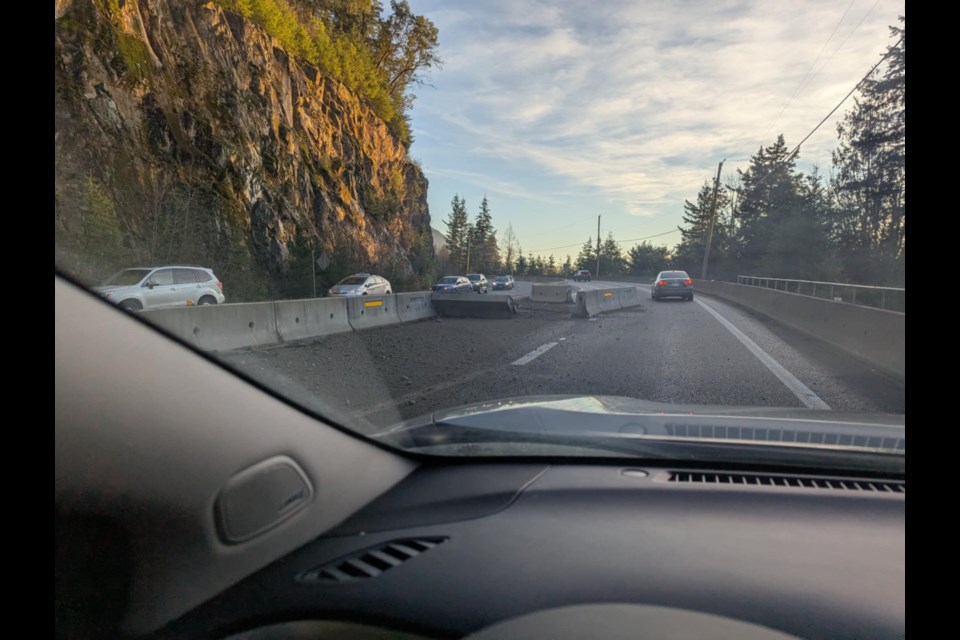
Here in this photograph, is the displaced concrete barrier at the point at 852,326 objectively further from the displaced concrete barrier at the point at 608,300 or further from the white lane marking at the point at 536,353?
the displaced concrete barrier at the point at 608,300

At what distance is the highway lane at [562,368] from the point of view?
6.28 m

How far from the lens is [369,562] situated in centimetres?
187

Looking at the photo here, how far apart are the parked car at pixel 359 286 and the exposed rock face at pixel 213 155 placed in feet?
4.98

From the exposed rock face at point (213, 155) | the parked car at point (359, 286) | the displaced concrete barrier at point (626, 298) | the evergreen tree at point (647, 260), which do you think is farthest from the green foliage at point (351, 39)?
the evergreen tree at point (647, 260)

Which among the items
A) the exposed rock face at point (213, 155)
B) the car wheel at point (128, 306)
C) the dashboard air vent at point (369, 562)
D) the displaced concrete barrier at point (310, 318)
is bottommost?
the dashboard air vent at point (369, 562)

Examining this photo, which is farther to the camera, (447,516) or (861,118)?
(861,118)

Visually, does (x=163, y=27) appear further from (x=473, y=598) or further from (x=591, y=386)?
(x=473, y=598)

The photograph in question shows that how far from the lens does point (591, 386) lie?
686cm

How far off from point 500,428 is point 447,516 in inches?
25.7

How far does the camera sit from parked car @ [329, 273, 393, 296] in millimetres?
25500

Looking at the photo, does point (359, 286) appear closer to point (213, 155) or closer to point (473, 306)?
point (213, 155)

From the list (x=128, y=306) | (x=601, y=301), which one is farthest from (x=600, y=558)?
(x=601, y=301)

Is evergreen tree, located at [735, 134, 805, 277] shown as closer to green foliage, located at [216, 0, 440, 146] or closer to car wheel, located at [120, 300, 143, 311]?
green foliage, located at [216, 0, 440, 146]
